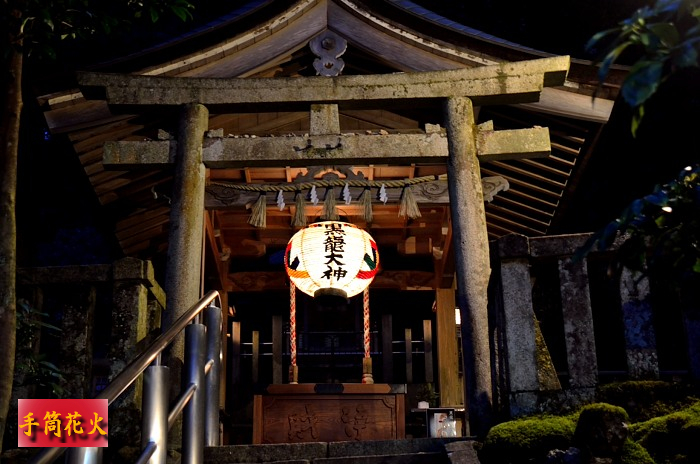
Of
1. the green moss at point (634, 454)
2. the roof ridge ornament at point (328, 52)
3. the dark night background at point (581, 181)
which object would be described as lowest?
the green moss at point (634, 454)

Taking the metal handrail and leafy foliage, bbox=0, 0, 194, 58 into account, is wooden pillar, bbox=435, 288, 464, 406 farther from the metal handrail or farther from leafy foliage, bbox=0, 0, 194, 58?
the metal handrail

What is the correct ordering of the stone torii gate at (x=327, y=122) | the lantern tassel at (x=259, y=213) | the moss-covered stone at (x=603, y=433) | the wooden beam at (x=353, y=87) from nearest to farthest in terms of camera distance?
1. the moss-covered stone at (x=603, y=433)
2. the stone torii gate at (x=327, y=122)
3. the wooden beam at (x=353, y=87)
4. the lantern tassel at (x=259, y=213)

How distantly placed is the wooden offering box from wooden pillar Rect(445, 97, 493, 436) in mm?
3902

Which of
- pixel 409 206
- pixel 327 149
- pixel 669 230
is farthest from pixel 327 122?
pixel 669 230

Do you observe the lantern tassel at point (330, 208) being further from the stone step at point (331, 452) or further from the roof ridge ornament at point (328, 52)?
the stone step at point (331, 452)

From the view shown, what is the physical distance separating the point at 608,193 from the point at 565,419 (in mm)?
11502

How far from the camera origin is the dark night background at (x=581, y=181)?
14555 millimetres

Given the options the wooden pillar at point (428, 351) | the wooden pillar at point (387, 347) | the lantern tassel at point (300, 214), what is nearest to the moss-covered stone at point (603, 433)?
the lantern tassel at point (300, 214)

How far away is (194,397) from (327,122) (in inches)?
162

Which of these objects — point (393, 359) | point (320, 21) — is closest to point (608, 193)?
point (393, 359)

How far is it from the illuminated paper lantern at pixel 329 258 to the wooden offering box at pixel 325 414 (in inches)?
65.4

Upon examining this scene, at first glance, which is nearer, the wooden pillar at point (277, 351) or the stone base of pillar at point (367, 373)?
the stone base of pillar at point (367, 373)

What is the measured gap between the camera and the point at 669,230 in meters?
3.21

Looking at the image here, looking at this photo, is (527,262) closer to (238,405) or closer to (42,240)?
(238,405)
